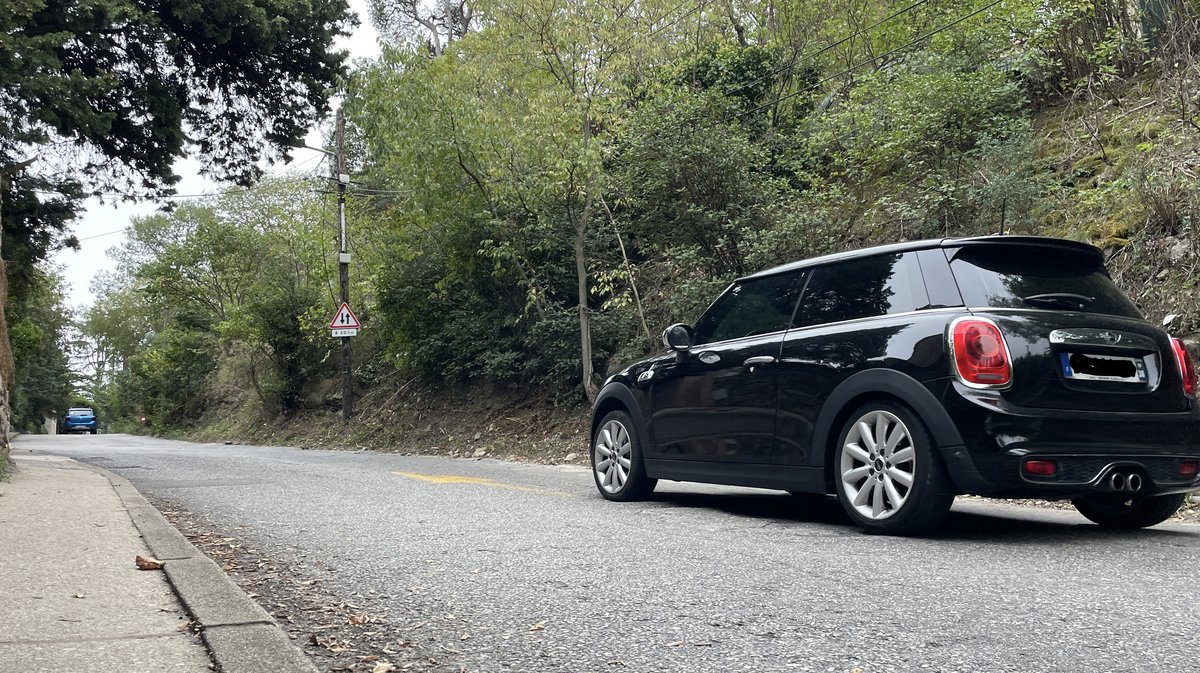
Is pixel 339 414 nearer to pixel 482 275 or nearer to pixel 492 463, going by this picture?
pixel 482 275

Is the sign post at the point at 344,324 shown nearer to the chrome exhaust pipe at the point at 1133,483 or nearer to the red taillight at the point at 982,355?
the red taillight at the point at 982,355

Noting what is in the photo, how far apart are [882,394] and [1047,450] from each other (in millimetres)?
879

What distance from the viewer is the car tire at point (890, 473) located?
16.8ft

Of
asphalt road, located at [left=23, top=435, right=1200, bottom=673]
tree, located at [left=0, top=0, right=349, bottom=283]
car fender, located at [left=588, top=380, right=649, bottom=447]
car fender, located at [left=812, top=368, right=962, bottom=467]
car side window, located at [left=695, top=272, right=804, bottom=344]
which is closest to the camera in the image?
asphalt road, located at [left=23, top=435, right=1200, bottom=673]

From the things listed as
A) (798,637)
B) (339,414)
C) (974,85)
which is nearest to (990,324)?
(798,637)

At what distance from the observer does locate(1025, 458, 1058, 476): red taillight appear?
490cm

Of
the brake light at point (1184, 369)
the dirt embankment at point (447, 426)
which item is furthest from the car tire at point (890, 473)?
the dirt embankment at point (447, 426)

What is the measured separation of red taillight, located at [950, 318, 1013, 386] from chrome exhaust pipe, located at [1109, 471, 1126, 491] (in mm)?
741

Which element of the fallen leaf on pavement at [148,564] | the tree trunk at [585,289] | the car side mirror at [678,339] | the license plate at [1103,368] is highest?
the tree trunk at [585,289]

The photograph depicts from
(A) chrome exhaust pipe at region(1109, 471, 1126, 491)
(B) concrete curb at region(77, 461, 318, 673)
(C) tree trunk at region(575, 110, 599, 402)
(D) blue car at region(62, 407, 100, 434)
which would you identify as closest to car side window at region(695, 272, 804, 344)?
(A) chrome exhaust pipe at region(1109, 471, 1126, 491)

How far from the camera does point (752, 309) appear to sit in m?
6.64

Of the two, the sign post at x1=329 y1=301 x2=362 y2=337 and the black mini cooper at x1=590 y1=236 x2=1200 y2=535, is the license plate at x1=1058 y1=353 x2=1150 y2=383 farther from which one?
the sign post at x1=329 y1=301 x2=362 y2=337

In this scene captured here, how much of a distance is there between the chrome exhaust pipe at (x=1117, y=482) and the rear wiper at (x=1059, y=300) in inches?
36.5

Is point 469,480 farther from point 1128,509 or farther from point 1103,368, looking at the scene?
point 1103,368
